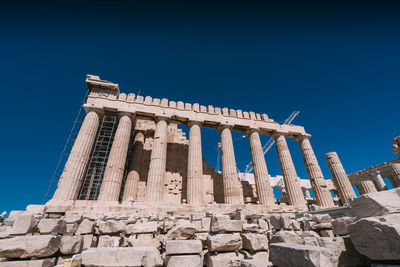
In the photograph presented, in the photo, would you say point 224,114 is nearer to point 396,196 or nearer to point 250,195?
point 250,195

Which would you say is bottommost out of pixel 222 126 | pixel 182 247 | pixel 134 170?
pixel 182 247

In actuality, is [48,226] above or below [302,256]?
above

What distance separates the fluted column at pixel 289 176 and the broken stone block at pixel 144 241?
14.0 meters

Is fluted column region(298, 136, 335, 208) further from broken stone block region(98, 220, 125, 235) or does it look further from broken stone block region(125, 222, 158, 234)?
broken stone block region(98, 220, 125, 235)

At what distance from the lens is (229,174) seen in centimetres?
1510

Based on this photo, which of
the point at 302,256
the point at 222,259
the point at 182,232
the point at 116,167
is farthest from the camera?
the point at 116,167

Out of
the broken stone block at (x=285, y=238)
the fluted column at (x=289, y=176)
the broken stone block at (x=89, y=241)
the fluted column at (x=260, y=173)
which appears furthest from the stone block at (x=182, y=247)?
the fluted column at (x=289, y=176)

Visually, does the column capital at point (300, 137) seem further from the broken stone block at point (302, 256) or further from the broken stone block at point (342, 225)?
the broken stone block at point (302, 256)

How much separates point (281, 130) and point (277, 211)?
9.30 m

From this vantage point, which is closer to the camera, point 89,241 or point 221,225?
point 221,225

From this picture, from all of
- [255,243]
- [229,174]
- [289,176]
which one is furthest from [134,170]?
[289,176]

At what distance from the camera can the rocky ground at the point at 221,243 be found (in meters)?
2.24

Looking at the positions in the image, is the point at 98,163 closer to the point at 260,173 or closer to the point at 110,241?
the point at 110,241

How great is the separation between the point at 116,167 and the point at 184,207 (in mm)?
5870
